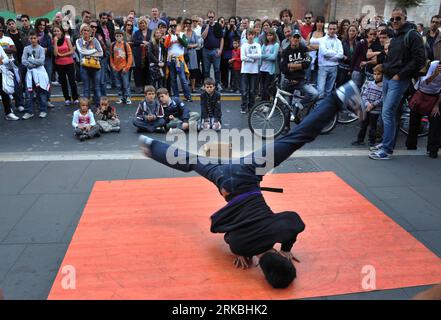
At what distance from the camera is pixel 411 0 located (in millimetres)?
26281

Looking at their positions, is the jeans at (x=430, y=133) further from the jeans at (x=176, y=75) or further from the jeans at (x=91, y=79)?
the jeans at (x=91, y=79)

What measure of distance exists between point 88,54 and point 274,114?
407cm

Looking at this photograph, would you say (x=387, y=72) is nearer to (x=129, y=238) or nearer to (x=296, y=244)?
(x=296, y=244)

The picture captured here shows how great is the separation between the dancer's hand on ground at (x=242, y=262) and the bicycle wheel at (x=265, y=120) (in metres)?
3.85

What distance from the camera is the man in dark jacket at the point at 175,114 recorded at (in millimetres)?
7074

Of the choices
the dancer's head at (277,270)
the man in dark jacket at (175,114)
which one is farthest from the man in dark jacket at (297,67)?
the dancer's head at (277,270)

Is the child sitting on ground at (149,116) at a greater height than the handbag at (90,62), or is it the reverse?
the handbag at (90,62)

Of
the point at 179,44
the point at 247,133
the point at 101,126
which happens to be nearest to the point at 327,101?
the point at 247,133

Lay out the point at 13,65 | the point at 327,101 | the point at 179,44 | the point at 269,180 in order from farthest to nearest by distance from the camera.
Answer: the point at 179,44 → the point at 13,65 → the point at 269,180 → the point at 327,101

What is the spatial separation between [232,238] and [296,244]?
0.69 m

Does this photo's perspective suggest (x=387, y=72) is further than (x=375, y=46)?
No

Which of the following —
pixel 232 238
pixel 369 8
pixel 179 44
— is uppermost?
pixel 369 8

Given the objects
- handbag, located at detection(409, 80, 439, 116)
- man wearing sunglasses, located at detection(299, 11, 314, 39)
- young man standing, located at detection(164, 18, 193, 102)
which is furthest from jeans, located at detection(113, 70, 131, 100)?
handbag, located at detection(409, 80, 439, 116)

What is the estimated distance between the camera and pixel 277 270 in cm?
273
